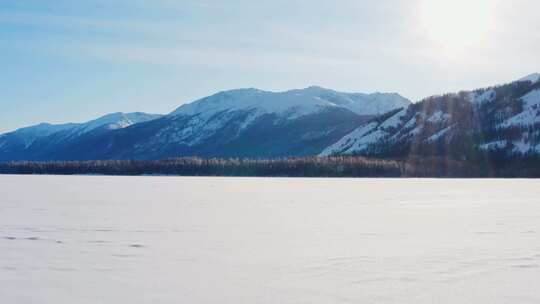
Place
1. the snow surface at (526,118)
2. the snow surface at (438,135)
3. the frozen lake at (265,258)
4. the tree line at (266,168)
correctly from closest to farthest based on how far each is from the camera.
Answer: the frozen lake at (265,258)
the tree line at (266,168)
the snow surface at (526,118)
the snow surface at (438,135)

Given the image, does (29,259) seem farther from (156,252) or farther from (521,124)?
(521,124)

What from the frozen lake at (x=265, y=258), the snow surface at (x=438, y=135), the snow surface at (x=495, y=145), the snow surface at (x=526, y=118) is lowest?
the frozen lake at (x=265, y=258)

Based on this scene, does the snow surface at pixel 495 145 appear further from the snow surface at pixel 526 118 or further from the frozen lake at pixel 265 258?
the frozen lake at pixel 265 258

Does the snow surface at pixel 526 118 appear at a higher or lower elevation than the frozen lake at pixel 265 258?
higher

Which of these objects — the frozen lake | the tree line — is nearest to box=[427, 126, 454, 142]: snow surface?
the tree line

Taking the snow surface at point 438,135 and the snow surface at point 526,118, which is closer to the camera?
the snow surface at point 526,118

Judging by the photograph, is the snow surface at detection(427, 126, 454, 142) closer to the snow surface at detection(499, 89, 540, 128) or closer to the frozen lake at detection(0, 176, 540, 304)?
the snow surface at detection(499, 89, 540, 128)

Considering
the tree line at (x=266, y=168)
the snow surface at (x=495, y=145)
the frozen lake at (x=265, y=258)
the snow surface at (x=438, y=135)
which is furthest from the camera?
the snow surface at (x=438, y=135)

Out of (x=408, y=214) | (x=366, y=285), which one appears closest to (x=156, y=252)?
(x=366, y=285)

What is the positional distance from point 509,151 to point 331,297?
6860 inches

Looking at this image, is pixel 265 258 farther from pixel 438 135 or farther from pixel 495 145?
pixel 438 135

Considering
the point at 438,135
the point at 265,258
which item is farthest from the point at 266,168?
the point at 438,135

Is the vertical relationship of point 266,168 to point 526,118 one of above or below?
below

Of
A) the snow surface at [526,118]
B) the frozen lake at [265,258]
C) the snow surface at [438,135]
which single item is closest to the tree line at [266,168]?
the snow surface at [438,135]
